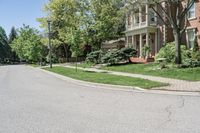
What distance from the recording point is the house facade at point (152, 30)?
31906 millimetres

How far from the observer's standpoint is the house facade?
3191cm

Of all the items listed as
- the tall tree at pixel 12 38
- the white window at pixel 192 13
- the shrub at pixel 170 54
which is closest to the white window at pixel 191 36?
the white window at pixel 192 13

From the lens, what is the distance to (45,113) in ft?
31.2

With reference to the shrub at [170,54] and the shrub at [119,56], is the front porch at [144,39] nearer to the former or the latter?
the shrub at [119,56]

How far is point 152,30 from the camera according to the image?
3719 cm

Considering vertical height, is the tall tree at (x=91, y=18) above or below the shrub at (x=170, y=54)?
above

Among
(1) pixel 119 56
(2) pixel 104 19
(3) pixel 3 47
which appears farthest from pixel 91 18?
(3) pixel 3 47

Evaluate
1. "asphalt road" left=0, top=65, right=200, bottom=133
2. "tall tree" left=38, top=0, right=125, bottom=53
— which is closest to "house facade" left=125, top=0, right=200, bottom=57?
"tall tree" left=38, top=0, right=125, bottom=53

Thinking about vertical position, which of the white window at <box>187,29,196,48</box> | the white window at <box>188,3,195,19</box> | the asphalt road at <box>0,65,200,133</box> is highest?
the white window at <box>188,3,195,19</box>

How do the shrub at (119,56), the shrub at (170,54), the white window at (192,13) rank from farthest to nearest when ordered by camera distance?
the shrub at (119,56)
the white window at (192,13)
the shrub at (170,54)

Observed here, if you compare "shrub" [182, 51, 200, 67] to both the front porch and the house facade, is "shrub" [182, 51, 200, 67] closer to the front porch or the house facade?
the house facade

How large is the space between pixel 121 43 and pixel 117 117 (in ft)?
150

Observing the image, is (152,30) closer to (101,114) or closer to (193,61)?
(193,61)

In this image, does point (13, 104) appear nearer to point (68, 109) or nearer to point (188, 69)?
point (68, 109)
